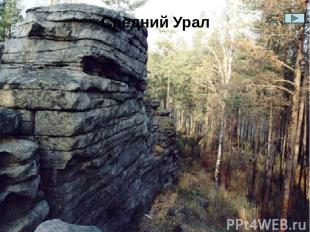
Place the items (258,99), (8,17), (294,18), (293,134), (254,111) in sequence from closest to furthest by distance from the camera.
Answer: (294,18), (293,134), (258,99), (254,111), (8,17)

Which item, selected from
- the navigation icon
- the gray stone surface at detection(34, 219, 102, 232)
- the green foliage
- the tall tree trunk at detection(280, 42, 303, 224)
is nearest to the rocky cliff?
the gray stone surface at detection(34, 219, 102, 232)

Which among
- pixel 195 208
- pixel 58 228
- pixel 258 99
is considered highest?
pixel 258 99

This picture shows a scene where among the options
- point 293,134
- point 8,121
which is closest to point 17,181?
point 8,121

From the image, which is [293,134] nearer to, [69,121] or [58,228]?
[69,121]

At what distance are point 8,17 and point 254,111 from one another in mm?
15545

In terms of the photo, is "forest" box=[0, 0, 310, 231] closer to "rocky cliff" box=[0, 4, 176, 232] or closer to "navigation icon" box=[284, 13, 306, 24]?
"navigation icon" box=[284, 13, 306, 24]

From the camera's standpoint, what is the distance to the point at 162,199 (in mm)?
12102

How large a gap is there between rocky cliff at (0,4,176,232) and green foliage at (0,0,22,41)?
1232cm

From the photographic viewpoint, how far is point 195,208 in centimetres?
A: 1193

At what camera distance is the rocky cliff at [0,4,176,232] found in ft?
16.3

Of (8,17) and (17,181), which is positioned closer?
(17,181)

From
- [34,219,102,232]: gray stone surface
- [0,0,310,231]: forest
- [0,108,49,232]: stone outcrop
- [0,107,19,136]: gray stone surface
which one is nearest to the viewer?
[34,219,102,232]: gray stone surface

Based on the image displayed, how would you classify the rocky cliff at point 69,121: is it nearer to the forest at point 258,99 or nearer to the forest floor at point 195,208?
the forest floor at point 195,208

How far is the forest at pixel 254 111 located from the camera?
10164 millimetres
